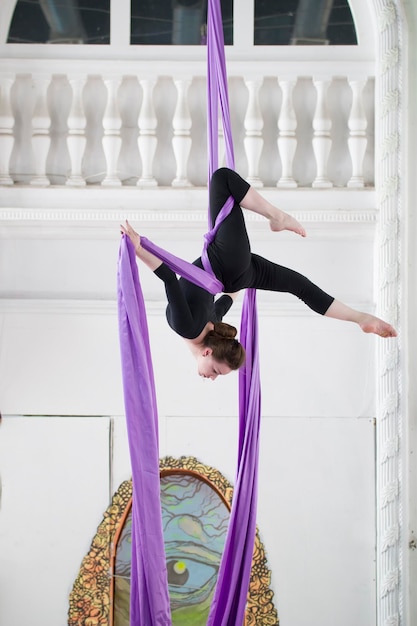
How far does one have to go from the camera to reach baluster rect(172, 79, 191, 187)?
4.23m

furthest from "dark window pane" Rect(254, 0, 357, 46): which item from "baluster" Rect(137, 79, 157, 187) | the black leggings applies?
the black leggings

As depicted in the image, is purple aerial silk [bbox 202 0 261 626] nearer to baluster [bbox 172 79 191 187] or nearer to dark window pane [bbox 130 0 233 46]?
baluster [bbox 172 79 191 187]

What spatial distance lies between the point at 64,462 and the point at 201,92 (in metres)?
1.74

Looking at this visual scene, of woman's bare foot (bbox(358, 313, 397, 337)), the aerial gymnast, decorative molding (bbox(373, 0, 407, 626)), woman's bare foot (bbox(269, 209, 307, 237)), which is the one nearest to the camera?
the aerial gymnast

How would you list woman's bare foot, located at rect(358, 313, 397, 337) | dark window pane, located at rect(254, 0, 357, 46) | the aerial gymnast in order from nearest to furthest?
the aerial gymnast, woman's bare foot, located at rect(358, 313, 397, 337), dark window pane, located at rect(254, 0, 357, 46)

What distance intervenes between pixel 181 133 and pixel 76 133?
46 cm

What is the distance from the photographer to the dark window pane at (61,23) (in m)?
4.36

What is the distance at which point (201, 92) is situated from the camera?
434 cm

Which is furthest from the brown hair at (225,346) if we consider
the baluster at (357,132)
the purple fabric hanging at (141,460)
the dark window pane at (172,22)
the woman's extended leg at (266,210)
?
the dark window pane at (172,22)

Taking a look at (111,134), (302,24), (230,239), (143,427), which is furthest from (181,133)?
(143,427)

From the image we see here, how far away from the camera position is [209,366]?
301cm

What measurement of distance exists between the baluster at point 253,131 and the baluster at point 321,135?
9.6 inches

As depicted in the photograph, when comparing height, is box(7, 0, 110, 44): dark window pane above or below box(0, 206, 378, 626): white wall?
above

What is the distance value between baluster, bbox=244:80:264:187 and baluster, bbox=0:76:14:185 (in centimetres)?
104
